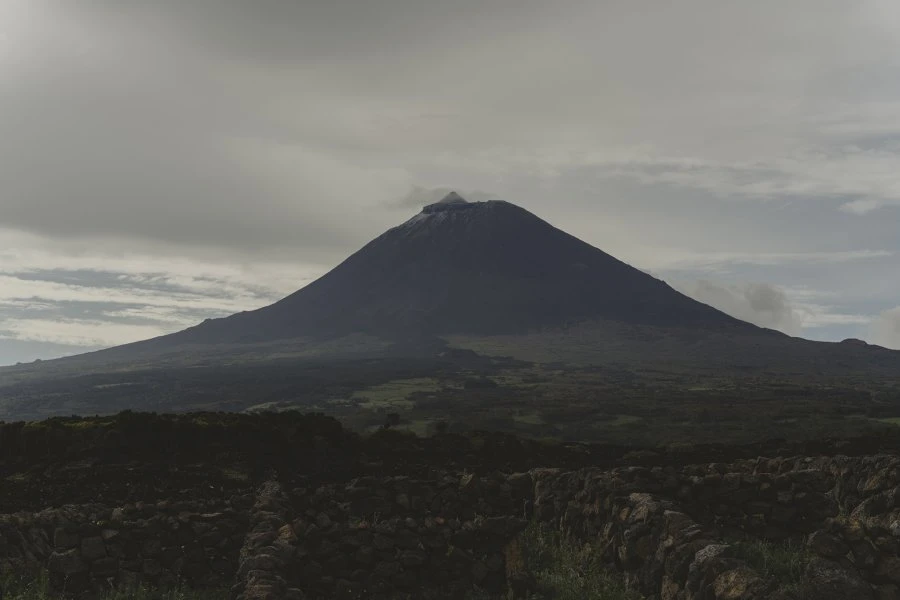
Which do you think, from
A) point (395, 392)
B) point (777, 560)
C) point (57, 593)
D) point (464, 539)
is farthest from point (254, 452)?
point (395, 392)

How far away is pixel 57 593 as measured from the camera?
14.1 meters

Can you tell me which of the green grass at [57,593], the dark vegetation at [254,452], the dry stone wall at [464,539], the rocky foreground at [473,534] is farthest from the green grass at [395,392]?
the green grass at [57,593]

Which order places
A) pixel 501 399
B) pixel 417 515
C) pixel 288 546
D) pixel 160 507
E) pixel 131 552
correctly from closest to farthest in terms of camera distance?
1. pixel 288 546
2. pixel 131 552
3. pixel 160 507
4. pixel 417 515
5. pixel 501 399

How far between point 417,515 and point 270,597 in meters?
7.88

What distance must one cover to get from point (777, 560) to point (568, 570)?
13.4ft

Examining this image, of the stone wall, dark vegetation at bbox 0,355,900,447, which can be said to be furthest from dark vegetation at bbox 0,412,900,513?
dark vegetation at bbox 0,355,900,447

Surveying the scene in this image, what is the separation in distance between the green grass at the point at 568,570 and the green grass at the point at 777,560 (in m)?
2.16

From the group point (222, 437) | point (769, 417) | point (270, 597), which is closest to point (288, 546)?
point (270, 597)

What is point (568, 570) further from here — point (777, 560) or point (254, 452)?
point (254, 452)

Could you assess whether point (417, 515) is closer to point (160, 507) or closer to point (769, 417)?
point (160, 507)

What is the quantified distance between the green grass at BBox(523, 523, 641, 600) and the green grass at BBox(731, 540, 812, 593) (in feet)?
7.09

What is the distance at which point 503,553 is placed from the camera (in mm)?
14320

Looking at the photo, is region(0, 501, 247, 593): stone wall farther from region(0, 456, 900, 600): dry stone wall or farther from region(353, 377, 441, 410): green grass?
region(353, 377, 441, 410): green grass

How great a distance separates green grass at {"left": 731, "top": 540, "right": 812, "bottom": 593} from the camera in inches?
472
